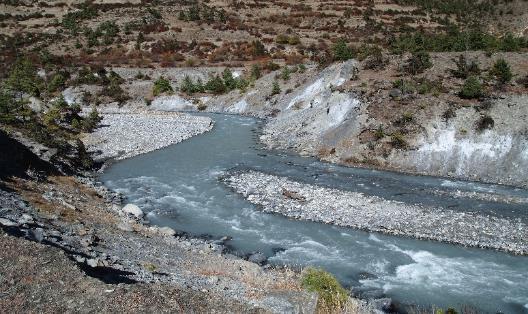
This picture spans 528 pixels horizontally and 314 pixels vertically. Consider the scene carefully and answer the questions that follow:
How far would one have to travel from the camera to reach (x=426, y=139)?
34469 mm

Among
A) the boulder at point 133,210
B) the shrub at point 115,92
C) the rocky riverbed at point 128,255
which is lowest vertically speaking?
the shrub at point 115,92

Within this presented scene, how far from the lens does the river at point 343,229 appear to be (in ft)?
60.1

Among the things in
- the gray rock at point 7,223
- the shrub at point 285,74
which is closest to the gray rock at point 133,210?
the gray rock at point 7,223

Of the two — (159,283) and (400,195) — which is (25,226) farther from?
(400,195)

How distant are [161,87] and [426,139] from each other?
41.4 meters

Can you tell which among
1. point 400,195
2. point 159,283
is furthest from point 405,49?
point 159,283

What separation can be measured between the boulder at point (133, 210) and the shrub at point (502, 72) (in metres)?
29.6

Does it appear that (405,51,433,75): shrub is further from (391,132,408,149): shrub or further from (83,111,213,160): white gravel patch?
(83,111,213,160): white gravel patch

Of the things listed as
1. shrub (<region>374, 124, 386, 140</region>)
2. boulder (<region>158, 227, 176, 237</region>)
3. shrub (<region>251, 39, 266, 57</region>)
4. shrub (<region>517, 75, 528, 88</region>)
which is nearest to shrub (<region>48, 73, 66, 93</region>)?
shrub (<region>251, 39, 266, 57</region>)

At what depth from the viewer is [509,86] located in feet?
121

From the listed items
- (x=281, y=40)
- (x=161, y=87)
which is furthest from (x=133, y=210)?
(x=281, y=40)

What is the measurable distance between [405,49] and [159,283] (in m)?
43.1

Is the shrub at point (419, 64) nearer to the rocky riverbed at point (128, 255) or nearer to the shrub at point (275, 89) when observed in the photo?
the shrub at point (275, 89)

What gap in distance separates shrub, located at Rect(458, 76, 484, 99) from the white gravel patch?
77.3 feet
